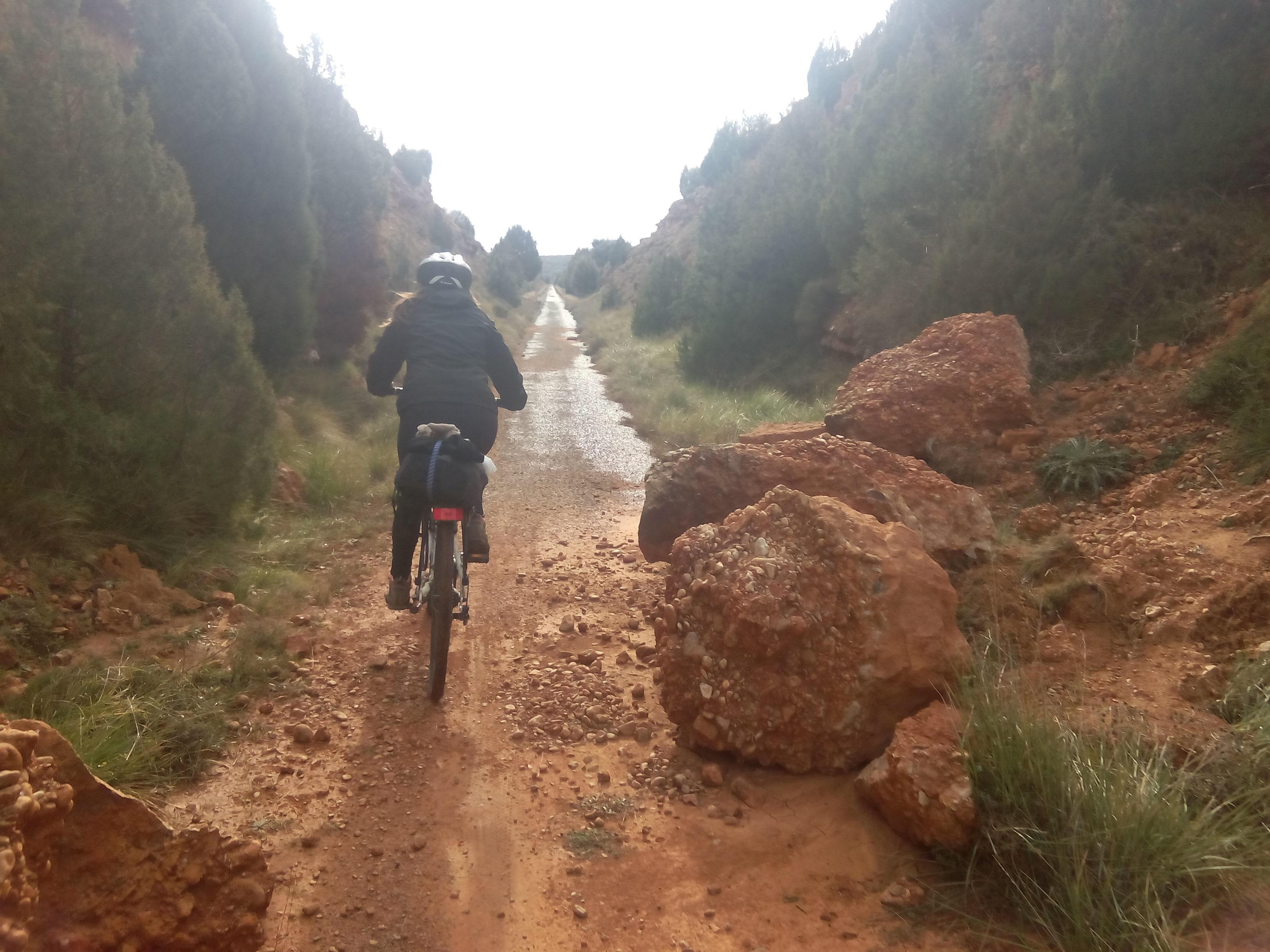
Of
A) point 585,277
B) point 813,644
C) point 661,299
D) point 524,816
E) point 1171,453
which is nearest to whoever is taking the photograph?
point 524,816

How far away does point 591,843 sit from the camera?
115 inches

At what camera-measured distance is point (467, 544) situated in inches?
158

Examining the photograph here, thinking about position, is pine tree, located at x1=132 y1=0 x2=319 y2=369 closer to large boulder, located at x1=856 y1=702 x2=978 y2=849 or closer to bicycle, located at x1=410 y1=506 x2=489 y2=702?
bicycle, located at x1=410 y1=506 x2=489 y2=702

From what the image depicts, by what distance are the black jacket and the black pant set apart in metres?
A: 0.04

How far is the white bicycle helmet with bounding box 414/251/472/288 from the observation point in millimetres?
4488

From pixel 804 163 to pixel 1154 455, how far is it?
1531cm

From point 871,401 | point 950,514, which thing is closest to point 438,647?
point 950,514

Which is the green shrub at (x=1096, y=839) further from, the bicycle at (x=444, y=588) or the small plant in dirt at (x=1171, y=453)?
the small plant in dirt at (x=1171, y=453)

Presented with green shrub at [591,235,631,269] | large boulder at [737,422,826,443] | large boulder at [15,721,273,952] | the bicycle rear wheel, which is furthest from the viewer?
green shrub at [591,235,631,269]

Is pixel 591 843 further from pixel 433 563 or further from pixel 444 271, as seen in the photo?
pixel 444 271

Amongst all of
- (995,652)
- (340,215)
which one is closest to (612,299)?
(340,215)

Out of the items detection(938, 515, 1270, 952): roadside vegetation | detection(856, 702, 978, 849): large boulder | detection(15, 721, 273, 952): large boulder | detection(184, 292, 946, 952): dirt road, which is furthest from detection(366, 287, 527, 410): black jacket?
detection(938, 515, 1270, 952): roadside vegetation

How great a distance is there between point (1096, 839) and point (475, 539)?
2.82 metres

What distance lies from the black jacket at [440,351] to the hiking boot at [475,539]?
2.26 ft
